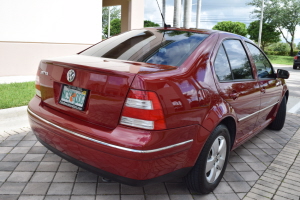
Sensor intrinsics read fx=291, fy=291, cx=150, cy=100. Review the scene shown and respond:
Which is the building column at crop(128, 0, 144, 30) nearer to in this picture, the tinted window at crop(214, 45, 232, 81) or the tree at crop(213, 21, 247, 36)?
the tinted window at crop(214, 45, 232, 81)

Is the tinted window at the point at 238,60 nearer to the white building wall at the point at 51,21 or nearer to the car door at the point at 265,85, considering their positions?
the car door at the point at 265,85

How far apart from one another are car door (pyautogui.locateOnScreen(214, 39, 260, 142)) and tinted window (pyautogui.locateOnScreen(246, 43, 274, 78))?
26 cm

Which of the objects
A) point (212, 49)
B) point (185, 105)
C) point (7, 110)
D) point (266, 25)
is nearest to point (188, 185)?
point (185, 105)

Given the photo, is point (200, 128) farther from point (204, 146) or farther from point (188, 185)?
point (188, 185)

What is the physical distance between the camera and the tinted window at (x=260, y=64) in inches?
149

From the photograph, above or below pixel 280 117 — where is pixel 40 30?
above

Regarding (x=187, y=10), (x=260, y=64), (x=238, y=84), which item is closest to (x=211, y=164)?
(x=238, y=84)

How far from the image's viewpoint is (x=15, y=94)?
594 centimetres

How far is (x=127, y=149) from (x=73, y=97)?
71cm

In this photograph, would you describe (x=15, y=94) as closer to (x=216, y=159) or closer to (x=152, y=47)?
(x=152, y=47)

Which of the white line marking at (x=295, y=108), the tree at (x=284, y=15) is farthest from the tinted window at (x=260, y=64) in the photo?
the tree at (x=284, y=15)

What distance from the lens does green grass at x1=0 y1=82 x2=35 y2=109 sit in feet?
16.6

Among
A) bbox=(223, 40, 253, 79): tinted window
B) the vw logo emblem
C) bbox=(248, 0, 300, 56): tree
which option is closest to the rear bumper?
the vw logo emblem

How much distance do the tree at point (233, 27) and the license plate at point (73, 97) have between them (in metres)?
49.8
